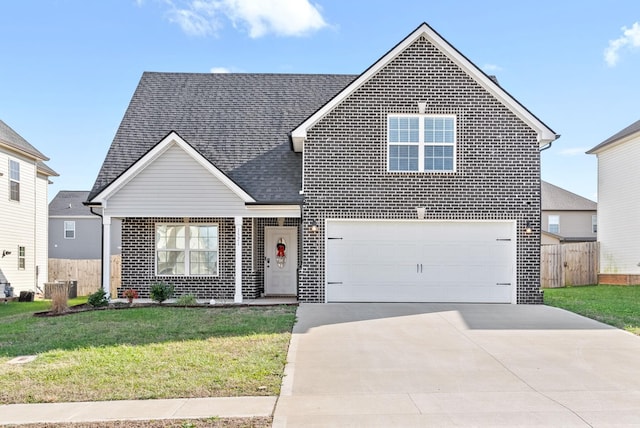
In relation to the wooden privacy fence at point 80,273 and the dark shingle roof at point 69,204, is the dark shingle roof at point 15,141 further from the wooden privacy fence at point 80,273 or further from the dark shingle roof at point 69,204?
the dark shingle roof at point 69,204

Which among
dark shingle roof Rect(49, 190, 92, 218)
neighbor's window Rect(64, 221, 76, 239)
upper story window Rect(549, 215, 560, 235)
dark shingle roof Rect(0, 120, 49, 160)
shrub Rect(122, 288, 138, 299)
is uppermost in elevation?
dark shingle roof Rect(0, 120, 49, 160)

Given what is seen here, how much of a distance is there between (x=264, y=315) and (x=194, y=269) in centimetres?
465

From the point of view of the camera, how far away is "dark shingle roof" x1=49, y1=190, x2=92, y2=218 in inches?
1539

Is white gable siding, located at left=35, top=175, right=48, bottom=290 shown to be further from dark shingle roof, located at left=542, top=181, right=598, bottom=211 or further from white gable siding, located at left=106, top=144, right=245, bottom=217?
dark shingle roof, located at left=542, top=181, right=598, bottom=211

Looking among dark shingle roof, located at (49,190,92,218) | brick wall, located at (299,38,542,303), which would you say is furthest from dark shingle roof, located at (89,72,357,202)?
dark shingle roof, located at (49,190,92,218)

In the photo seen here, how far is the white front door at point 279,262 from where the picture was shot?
18469 millimetres

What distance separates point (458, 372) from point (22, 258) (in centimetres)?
2032

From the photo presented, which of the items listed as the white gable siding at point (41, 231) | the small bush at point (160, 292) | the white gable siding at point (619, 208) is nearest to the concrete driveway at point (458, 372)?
the small bush at point (160, 292)

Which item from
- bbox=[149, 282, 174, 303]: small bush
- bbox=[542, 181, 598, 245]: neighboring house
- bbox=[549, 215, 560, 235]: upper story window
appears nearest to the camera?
bbox=[149, 282, 174, 303]: small bush

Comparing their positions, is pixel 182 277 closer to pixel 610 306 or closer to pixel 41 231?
pixel 41 231

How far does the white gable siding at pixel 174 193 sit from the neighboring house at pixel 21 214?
772 centimetres

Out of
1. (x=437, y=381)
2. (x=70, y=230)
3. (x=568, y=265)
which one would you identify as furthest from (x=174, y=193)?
(x=70, y=230)

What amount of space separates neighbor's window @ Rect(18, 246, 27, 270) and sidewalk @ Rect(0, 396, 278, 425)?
18273 millimetres

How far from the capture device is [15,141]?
22.4 meters
